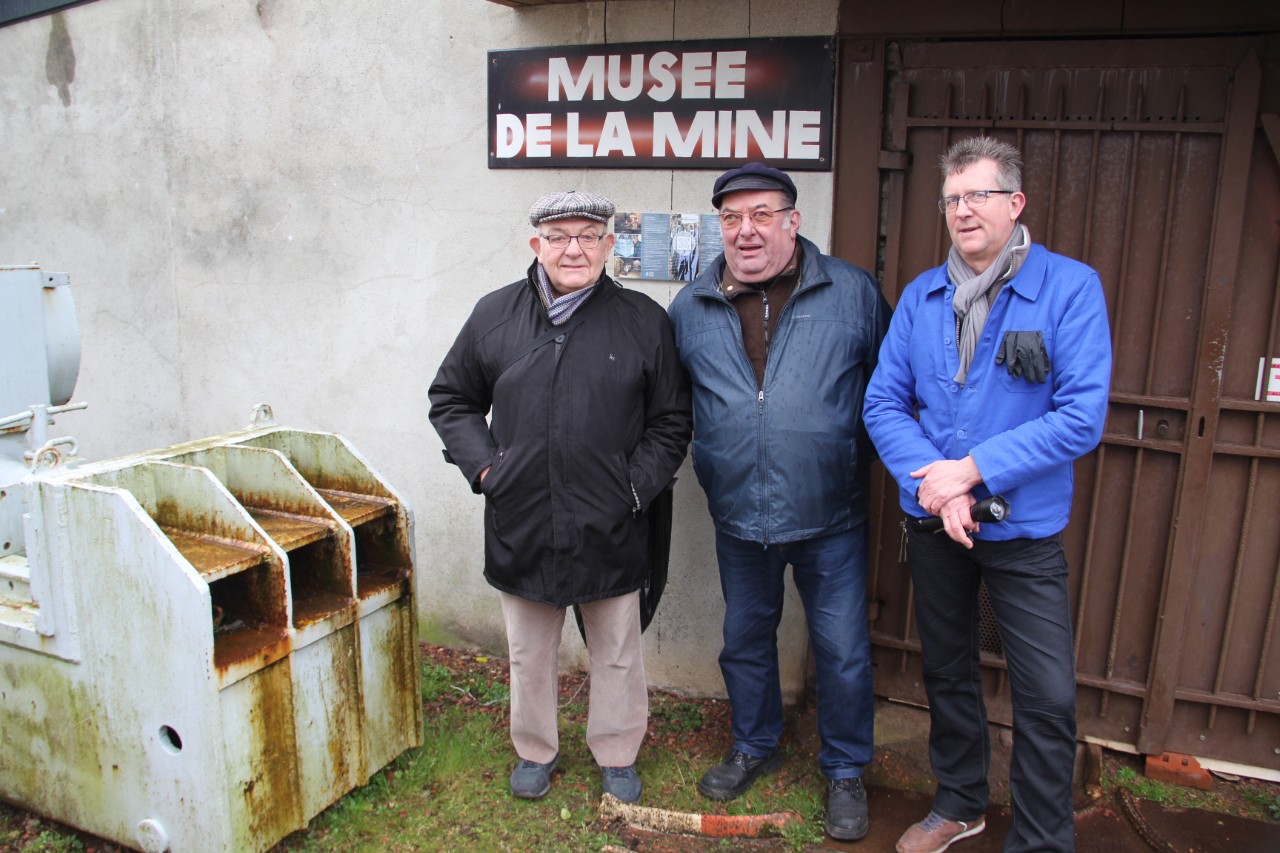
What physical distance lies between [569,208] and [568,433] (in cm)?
69

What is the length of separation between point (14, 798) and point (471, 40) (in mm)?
3198

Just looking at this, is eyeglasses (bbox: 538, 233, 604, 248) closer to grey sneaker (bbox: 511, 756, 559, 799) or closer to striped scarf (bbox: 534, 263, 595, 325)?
striped scarf (bbox: 534, 263, 595, 325)

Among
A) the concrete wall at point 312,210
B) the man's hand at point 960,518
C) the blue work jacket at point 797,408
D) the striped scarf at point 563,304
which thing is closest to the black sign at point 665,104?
the concrete wall at point 312,210

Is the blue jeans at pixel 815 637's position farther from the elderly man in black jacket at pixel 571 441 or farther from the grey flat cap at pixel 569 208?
the grey flat cap at pixel 569 208

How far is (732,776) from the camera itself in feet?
11.1

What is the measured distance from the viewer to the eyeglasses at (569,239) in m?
3.07

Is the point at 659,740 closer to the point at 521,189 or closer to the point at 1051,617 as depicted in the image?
the point at 1051,617

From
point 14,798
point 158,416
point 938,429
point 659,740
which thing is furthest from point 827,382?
point 158,416

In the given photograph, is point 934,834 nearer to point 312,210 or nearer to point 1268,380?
point 1268,380

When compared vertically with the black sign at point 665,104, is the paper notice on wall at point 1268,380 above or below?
below

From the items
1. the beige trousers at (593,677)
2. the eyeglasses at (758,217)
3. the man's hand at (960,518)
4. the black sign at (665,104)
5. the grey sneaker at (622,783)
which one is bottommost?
the grey sneaker at (622,783)

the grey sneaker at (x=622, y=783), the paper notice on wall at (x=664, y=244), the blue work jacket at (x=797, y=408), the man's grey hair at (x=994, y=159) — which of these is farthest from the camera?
the paper notice on wall at (x=664, y=244)

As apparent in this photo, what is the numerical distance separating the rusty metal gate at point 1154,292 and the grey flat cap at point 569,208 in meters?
1.02

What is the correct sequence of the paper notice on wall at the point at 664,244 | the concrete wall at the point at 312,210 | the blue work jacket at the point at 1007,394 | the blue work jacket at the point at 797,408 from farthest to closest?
the concrete wall at the point at 312,210, the paper notice on wall at the point at 664,244, the blue work jacket at the point at 797,408, the blue work jacket at the point at 1007,394
